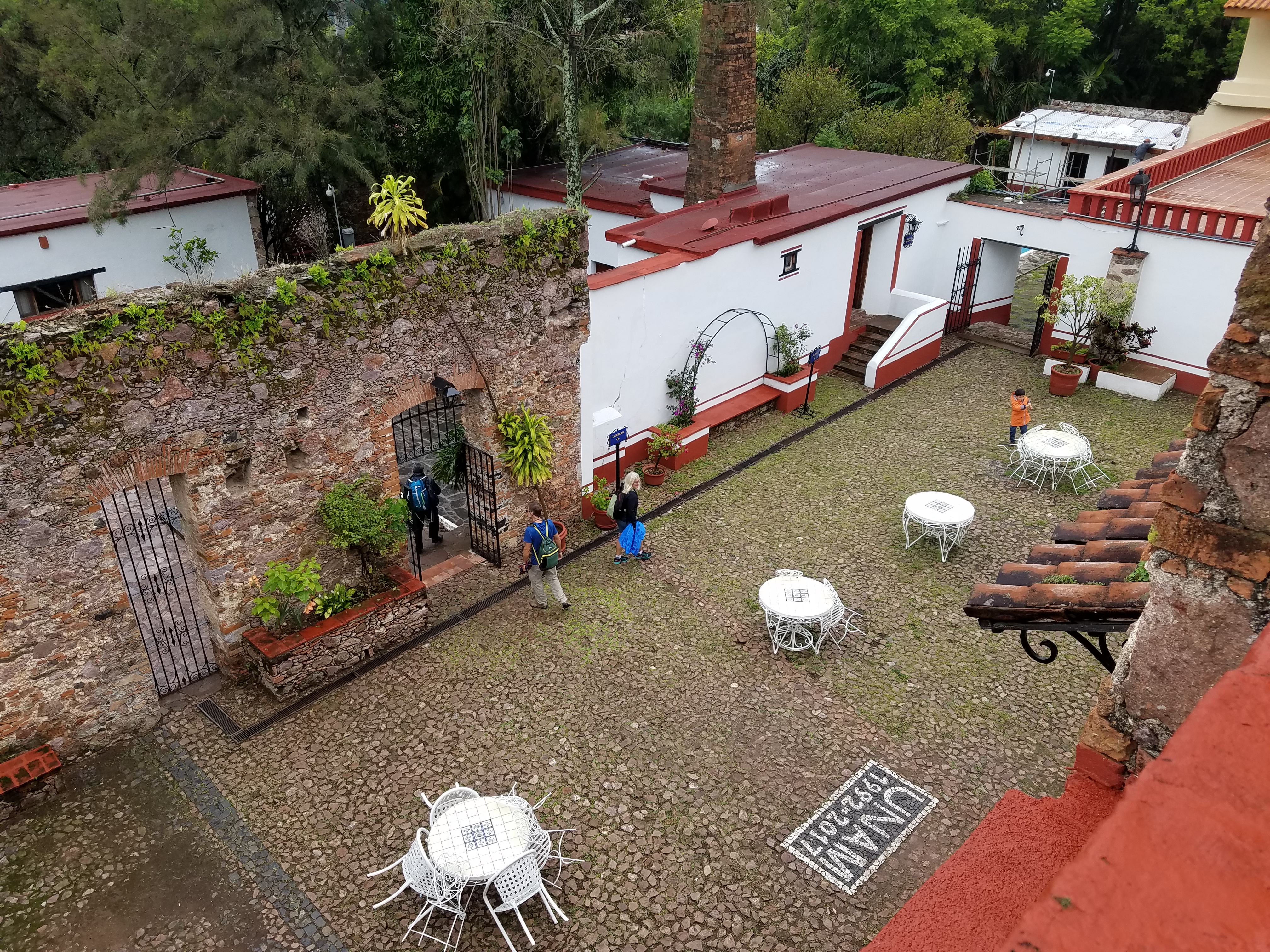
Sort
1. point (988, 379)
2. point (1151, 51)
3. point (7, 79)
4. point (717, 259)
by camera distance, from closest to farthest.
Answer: point (717, 259) < point (988, 379) < point (7, 79) < point (1151, 51)

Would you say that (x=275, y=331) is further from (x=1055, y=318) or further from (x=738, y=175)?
(x=1055, y=318)

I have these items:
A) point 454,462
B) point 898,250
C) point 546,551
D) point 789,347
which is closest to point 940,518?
point 546,551

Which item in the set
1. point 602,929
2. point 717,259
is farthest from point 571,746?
point 717,259

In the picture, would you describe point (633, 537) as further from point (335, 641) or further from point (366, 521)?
point (335, 641)

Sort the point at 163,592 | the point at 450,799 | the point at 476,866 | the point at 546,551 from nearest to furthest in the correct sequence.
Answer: the point at 476,866 < the point at 450,799 < the point at 546,551 < the point at 163,592

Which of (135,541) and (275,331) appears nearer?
(275,331)

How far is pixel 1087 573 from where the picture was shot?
4906 millimetres

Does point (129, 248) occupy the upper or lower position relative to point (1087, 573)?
lower

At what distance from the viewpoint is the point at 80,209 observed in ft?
48.9

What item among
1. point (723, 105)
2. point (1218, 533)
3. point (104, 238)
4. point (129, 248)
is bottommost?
point (129, 248)

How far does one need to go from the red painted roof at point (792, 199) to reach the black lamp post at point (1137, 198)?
3.52 meters

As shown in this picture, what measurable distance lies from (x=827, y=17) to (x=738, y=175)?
1753cm

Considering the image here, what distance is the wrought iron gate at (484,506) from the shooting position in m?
10.7

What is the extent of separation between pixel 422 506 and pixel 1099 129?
2677cm
